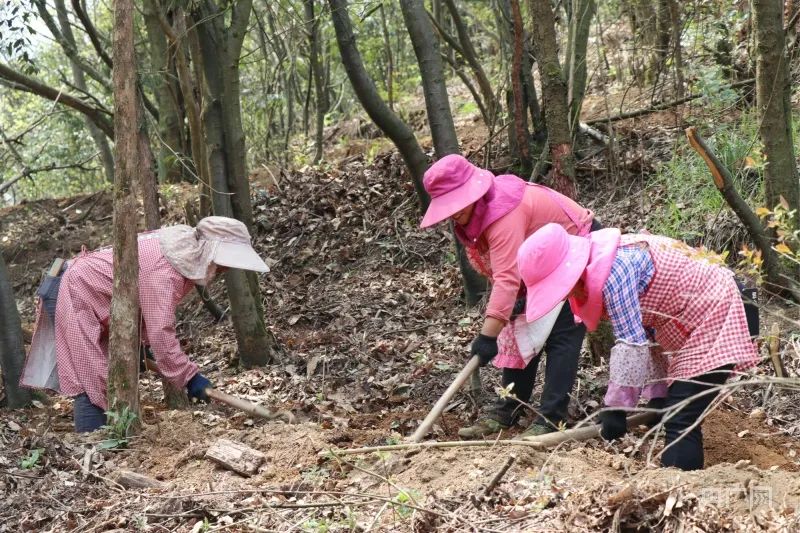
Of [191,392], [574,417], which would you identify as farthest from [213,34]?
[574,417]

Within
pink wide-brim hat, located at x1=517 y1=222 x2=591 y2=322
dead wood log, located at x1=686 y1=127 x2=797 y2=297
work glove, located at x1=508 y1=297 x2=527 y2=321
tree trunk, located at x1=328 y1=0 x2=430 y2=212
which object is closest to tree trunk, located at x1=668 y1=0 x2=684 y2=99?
tree trunk, located at x1=328 y1=0 x2=430 y2=212

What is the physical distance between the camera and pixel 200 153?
795cm

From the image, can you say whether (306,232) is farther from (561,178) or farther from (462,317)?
(561,178)

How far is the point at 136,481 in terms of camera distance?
177 inches

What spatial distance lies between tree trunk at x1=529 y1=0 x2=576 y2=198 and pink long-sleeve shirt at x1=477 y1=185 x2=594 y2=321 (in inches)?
32.7

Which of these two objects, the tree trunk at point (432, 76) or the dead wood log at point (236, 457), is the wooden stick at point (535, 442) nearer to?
the dead wood log at point (236, 457)

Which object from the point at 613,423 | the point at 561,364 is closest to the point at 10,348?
the point at 561,364

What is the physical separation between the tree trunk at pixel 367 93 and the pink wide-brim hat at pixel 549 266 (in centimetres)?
374

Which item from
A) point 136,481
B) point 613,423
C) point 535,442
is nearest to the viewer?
point 613,423

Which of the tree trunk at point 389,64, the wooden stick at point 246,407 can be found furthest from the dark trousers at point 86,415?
the tree trunk at point 389,64

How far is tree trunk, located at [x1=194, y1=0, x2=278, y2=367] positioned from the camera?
23.7 feet

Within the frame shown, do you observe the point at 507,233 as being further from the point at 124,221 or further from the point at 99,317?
the point at 99,317

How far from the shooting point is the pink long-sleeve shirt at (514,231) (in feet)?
15.8

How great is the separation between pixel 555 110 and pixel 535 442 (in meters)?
2.57
